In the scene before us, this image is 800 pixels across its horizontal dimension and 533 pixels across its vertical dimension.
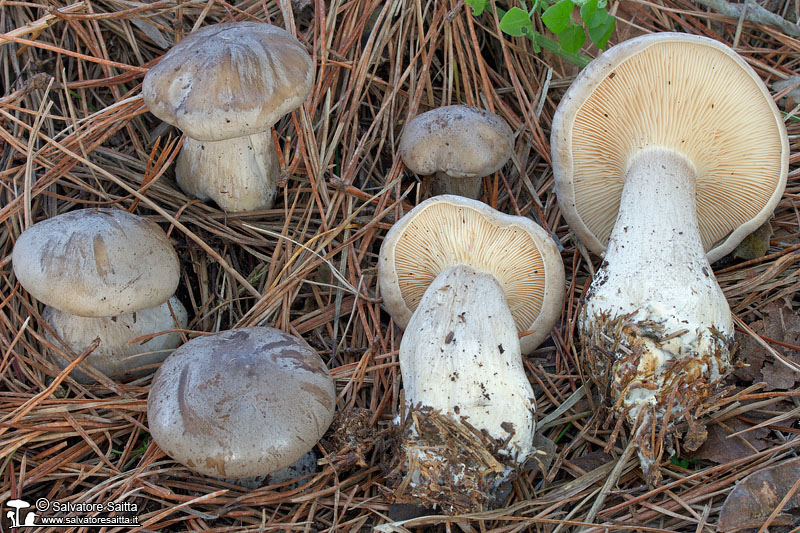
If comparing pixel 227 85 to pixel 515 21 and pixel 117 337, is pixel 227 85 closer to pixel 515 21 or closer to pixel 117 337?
pixel 117 337

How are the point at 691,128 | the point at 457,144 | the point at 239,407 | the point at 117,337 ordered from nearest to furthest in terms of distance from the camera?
the point at 239,407 → the point at 691,128 → the point at 117,337 → the point at 457,144

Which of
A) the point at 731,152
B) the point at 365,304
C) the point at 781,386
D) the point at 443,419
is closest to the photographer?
the point at 443,419

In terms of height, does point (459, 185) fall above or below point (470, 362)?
above

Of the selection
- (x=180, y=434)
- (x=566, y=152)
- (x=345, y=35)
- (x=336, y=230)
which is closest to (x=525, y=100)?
(x=566, y=152)

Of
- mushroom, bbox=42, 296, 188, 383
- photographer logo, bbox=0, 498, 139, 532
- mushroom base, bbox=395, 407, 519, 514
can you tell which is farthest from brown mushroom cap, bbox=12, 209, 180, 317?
mushroom base, bbox=395, 407, 519, 514

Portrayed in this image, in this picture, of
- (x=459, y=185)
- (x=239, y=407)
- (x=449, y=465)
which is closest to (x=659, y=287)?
(x=449, y=465)

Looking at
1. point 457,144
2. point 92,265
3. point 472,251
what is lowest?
point 92,265

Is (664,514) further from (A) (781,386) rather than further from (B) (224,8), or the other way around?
(B) (224,8)
